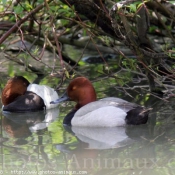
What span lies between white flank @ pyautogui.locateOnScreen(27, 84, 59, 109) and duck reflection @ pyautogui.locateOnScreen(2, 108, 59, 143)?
153 millimetres

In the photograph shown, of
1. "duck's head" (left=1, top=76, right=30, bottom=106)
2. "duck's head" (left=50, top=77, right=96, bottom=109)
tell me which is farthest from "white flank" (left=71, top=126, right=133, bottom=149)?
"duck's head" (left=1, top=76, right=30, bottom=106)

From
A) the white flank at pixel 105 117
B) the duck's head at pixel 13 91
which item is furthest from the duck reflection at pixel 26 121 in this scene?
the white flank at pixel 105 117

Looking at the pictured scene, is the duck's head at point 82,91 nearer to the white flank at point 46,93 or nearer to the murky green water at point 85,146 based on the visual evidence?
the murky green water at point 85,146

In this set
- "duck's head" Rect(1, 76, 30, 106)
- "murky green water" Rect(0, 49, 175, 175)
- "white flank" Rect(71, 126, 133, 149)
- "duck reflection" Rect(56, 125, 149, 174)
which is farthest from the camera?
"duck's head" Rect(1, 76, 30, 106)

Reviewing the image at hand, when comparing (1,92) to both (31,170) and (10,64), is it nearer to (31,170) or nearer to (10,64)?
(10,64)

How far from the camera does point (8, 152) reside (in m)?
6.35

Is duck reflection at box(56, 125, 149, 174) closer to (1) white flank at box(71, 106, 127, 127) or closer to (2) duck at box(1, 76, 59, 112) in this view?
(1) white flank at box(71, 106, 127, 127)

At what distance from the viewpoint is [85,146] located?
21.5ft

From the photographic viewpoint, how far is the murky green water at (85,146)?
5719 millimetres

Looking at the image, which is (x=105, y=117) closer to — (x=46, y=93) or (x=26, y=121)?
(x=26, y=121)

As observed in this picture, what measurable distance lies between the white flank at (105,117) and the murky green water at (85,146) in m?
0.08

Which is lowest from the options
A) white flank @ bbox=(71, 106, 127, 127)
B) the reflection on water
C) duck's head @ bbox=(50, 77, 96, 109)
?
the reflection on water

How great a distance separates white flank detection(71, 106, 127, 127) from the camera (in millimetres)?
7312

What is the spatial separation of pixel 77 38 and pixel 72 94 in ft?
14.1
